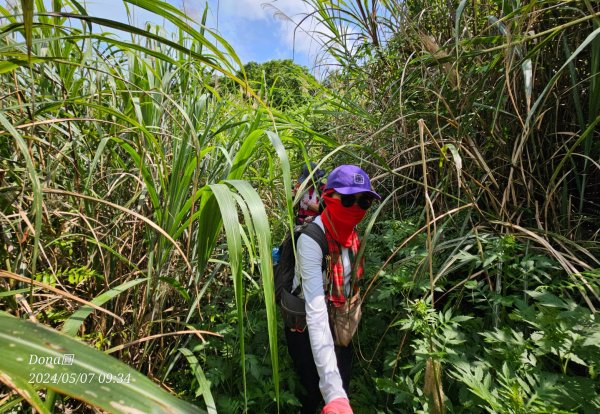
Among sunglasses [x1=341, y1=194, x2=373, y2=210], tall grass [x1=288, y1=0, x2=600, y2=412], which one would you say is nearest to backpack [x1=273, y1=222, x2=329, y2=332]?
sunglasses [x1=341, y1=194, x2=373, y2=210]


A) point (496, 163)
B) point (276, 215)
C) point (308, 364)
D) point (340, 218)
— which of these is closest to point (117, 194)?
point (276, 215)

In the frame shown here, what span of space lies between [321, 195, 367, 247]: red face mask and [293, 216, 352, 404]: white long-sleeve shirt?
5 cm

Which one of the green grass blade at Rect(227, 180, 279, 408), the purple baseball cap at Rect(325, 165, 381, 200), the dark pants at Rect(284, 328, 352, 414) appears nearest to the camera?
the green grass blade at Rect(227, 180, 279, 408)

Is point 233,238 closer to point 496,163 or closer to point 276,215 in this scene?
point 276,215

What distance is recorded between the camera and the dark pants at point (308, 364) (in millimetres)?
1479

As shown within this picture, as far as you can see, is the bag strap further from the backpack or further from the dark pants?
the dark pants

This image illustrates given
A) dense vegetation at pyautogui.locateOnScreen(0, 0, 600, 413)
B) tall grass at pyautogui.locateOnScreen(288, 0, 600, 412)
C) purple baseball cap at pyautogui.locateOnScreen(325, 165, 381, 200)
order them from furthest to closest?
purple baseball cap at pyautogui.locateOnScreen(325, 165, 381, 200), tall grass at pyautogui.locateOnScreen(288, 0, 600, 412), dense vegetation at pyautogui.locateOnScreen(0, 0, 600, 413)

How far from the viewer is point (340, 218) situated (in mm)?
1318

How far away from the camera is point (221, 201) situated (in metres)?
0.73

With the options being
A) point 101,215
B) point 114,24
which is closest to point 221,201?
point 114,24

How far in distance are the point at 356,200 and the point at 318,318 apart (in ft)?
1.53

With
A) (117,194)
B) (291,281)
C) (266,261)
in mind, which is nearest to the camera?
(266,261)

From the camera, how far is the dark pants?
1.48 metres

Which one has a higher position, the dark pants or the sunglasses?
the sunglasses
